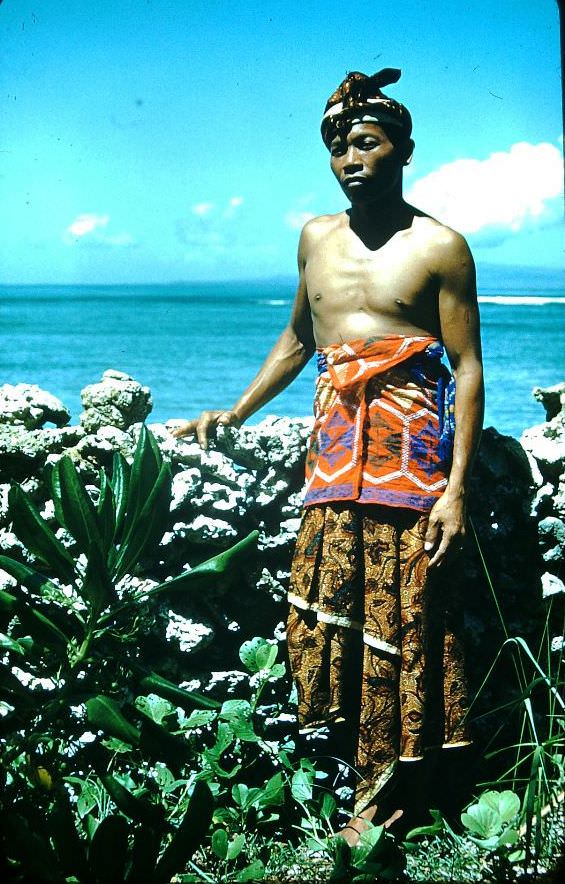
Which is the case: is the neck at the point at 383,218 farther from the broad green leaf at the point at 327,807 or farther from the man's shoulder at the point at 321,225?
the broad green leaf at the point at 327,807

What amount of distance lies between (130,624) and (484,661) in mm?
1187

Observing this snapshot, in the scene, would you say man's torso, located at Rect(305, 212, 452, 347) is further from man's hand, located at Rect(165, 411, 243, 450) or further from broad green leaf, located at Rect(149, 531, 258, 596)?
broad green leaf, located at Rect(149, 531, 258, 596)

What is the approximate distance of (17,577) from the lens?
2.82 metres

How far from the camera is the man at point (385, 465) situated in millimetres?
2807

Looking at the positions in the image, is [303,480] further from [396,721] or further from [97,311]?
[97,311]

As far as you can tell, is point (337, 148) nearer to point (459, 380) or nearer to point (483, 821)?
point (459, 380)

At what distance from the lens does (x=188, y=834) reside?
2.38 metres

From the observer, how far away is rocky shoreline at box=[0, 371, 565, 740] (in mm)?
3092

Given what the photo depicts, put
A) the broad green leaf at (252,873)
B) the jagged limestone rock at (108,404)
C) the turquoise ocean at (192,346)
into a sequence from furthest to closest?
the turquoise ocean at (192,346), the jagged limestone rock at (108,404), the broad green leaf at (252,873)

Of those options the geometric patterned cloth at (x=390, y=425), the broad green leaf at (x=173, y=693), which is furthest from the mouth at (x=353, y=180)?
the broad green leaf at (x=173, y=693)

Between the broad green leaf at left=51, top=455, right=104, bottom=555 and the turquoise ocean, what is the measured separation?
5.47m

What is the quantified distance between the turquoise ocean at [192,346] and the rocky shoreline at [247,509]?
5.01 meters

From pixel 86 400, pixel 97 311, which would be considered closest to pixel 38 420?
pixel 86 400

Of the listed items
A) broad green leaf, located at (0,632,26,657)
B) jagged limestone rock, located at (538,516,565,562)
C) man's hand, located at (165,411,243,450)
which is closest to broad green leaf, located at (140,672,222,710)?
broad green leaf, located at (0,632,26,657)
